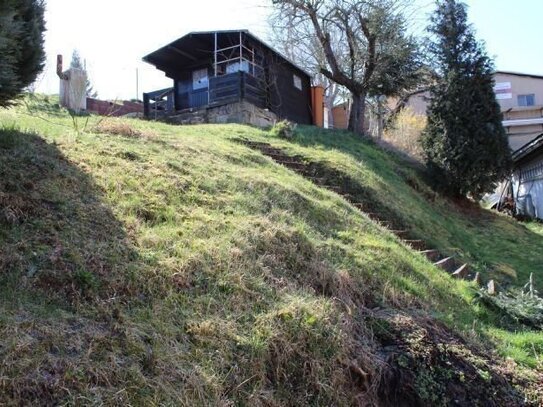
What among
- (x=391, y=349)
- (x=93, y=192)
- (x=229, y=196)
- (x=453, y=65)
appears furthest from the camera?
(x=453, y=65)

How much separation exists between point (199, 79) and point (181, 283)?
18.5m

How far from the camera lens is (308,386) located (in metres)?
3.58

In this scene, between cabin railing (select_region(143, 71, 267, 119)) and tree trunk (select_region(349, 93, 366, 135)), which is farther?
tree trunk (select_region(349, 93, 366, 135))

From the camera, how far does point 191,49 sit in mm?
20406

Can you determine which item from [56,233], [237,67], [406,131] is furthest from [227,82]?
[56,233]

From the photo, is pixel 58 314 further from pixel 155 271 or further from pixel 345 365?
pixel 345 365

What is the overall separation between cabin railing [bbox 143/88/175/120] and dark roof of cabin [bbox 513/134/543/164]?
44.6 ft

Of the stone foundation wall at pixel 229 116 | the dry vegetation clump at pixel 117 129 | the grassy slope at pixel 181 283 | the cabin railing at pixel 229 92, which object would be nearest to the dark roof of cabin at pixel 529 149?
the stone foundation wall at pixel 229 116

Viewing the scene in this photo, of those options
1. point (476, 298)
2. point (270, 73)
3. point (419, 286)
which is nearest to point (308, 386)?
point (419, 286)

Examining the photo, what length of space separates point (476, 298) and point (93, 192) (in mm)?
5279

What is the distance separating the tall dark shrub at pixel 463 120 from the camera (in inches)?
581

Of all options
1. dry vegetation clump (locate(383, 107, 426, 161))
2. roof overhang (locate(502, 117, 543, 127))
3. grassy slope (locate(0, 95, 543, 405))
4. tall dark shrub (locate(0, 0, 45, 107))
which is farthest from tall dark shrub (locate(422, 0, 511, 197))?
roof overhang (locate(502, 117, 543, 127))

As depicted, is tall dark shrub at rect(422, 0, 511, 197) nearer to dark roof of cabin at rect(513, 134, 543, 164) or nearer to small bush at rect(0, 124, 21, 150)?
dark roof of cabin at rect(513, 134, 543, 164)

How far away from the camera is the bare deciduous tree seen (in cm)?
1922
